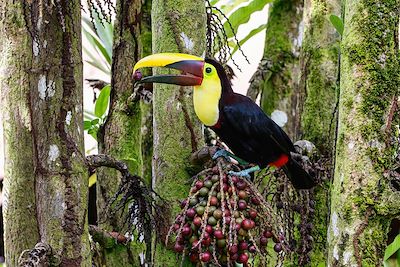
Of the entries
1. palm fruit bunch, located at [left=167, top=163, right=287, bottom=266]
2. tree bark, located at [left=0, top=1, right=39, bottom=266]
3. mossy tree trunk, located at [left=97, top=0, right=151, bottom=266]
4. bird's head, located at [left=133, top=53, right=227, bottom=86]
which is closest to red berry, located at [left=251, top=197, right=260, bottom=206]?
palm fruit bunch, located at [left=167, top=163, right=287, bottom=266]

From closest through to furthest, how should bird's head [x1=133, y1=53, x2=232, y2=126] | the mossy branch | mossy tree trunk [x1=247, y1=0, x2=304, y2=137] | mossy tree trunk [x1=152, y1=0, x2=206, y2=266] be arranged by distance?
the mossy branch < bird's head [x1=133, y1=53, x2=232, y2=126] < mossy tree trunk [x1=152, y1=0, x2=206, y2=266] < mossy tree trunk [x1=247, y1=0, x2=304, y2=137]

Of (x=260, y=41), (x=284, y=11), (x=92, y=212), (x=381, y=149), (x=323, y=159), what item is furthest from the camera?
(x=260, y=41)

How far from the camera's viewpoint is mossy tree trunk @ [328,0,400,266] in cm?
134

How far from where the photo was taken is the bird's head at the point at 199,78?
4.68 ft

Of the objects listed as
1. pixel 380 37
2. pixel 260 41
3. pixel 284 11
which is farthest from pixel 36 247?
pixel 260 41

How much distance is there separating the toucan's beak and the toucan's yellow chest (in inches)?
0.9

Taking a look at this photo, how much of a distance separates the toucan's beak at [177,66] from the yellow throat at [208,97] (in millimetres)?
22

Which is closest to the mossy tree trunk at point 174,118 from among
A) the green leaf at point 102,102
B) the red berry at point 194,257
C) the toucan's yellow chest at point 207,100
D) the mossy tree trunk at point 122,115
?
the toucan's yellow chest at point 207,100

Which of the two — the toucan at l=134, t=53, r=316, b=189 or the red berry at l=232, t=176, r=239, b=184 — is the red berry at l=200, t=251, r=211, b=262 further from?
the toucan at l=134, t=53, r=316, b=189

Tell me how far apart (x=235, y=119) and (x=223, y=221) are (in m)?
0.46

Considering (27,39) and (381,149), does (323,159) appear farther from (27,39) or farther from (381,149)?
(27,39)

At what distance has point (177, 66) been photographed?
1453 mm

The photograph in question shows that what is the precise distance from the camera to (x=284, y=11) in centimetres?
259

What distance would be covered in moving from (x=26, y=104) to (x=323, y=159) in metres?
1.00
